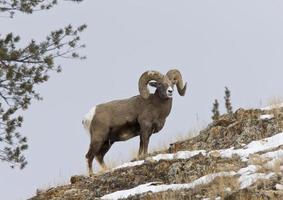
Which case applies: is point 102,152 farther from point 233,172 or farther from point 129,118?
point 233,172

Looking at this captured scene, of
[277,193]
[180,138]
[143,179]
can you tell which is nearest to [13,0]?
[180,138]

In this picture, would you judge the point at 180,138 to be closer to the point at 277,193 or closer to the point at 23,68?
the point at 23,68

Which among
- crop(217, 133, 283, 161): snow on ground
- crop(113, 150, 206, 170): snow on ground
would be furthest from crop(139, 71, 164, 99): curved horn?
crop(217, 133, 283, 161): snow on ground

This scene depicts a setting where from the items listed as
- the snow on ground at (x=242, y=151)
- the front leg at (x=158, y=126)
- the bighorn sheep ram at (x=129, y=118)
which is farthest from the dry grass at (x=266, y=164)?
the front leg at (x=158, y=126)

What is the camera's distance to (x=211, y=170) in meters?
11.3

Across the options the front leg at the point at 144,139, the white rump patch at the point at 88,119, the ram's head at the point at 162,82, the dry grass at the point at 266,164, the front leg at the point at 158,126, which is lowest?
the dry grass at the point at 266,164

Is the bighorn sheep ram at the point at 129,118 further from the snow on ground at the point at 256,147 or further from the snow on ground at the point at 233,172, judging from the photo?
the snow on ground at the point at 256,147

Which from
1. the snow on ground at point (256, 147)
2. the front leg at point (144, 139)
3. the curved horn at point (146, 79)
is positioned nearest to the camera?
the snow on ground at point (256, 147)

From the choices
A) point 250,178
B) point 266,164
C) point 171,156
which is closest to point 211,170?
point 266,164

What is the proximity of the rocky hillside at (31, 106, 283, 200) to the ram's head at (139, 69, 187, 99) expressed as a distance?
1517mm

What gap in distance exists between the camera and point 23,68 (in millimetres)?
16016

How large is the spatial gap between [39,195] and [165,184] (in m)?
2.71

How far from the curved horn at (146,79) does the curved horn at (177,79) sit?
24 centimetres

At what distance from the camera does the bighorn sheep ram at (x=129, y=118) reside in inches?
601
